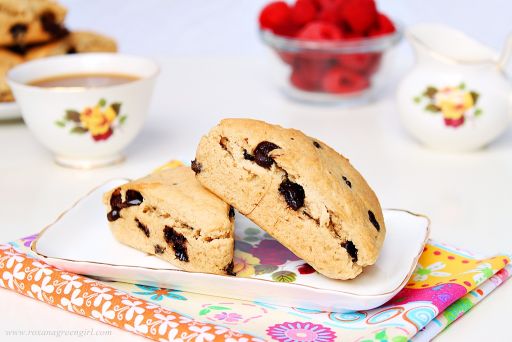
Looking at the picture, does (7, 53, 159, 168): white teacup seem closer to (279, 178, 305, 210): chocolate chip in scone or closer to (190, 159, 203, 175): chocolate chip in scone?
(190, 159, 203, 175): chocolate chip in scone

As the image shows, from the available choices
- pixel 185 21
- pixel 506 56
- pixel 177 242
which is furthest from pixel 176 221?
pixel 185 21

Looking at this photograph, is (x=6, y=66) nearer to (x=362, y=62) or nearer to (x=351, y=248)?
(x=362, y=62)

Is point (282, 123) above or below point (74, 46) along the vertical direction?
below

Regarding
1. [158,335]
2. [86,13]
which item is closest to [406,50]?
[86,13]

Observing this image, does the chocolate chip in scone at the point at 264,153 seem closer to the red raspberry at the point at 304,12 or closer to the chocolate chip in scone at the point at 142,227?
the chocolate chip in scone at the point at 142,227

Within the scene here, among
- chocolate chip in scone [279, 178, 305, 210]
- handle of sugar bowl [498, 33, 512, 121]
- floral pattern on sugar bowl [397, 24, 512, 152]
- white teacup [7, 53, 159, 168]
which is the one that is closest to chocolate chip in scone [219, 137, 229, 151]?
chocolate chip in scone [279, 178, 305, 210]

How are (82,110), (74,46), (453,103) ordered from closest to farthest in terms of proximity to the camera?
(82,110)
(453,103)
(74,46)

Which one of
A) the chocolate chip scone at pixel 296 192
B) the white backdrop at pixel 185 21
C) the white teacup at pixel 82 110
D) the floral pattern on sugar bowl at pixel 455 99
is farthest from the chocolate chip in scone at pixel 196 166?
the white backdrop at pixel 185 21
